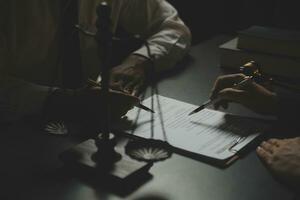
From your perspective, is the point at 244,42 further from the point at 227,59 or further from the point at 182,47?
the point at 182,47

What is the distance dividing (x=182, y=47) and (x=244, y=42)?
0.79ft

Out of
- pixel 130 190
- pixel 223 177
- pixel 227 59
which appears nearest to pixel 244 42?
pixel 227 59

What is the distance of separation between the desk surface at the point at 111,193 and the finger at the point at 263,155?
13mm

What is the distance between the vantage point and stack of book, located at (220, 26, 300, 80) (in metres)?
1.52

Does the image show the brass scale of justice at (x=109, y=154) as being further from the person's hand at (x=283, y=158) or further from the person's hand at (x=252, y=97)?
the person's hand at (x=252, y=97)

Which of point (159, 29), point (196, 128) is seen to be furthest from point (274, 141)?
point (159, 29)

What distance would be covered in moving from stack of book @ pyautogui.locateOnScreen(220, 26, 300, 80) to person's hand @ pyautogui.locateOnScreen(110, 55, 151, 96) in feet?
0.95

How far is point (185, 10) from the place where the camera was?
7.48 feet

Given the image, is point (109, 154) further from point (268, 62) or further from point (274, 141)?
point (268, 62)

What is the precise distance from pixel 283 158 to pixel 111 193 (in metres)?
0.34

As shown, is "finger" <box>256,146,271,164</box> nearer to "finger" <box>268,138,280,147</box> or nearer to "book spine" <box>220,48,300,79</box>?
"finger" <box>268,138,280,147</box>

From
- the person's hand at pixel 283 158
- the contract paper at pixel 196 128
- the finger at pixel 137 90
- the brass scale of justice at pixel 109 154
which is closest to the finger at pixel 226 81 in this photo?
the contract paper at pixel 196 128

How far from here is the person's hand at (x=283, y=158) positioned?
0.89 m

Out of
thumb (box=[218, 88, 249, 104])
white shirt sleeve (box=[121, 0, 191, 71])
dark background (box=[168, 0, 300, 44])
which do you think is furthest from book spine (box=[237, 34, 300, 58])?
dark background (box=[168, 0, 300, 44])
